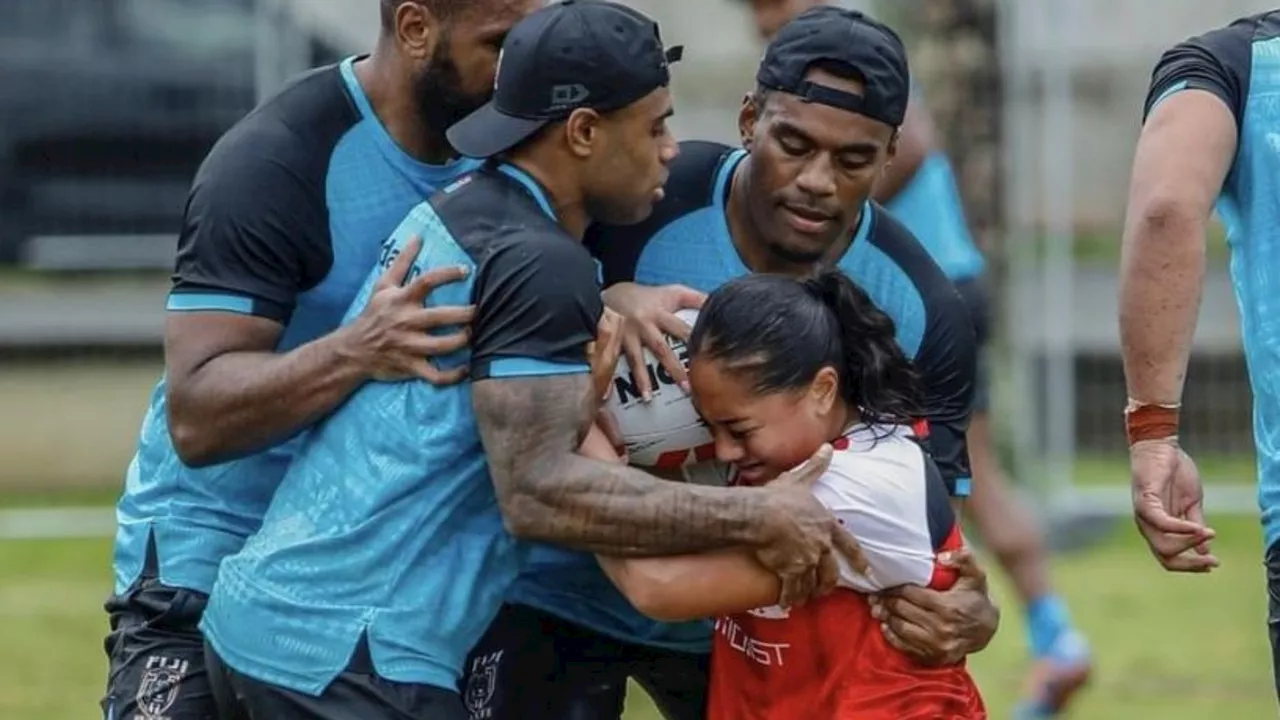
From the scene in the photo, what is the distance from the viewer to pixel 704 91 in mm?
12109

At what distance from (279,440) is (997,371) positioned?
8.89 m

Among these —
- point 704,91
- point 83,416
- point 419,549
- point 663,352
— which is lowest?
point 83,416

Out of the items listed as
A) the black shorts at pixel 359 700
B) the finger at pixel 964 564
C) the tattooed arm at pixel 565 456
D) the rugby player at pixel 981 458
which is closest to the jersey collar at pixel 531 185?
the tattooed arm at pixel 565 456

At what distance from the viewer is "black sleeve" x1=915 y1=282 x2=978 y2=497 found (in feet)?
14.9

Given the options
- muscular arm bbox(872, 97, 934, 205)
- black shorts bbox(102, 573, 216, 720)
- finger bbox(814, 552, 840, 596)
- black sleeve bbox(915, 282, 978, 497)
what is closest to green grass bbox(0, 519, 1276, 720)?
muscular arm bbox(872, 97, 934, 205)

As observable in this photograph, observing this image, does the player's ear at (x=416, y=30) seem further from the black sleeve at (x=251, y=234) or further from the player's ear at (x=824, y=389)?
the player's ear at (x=824, y=389)

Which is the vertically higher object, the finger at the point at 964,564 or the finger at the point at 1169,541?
the finger at the point at 1169,541

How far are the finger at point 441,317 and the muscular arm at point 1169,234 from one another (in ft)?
3.52

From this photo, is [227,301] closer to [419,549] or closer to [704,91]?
[419,549]

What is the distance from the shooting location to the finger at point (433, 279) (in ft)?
13.2

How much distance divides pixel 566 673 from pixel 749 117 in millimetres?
1050

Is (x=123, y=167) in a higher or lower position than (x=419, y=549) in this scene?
lower

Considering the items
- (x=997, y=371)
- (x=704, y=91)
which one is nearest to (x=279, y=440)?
(x=704, y=91)

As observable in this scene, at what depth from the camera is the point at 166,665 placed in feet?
15.1
